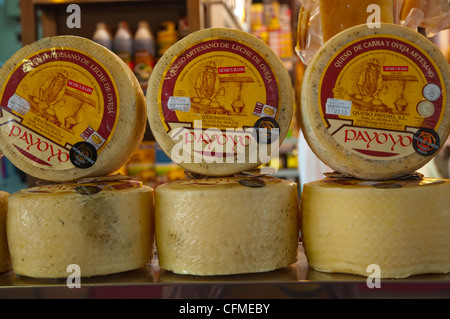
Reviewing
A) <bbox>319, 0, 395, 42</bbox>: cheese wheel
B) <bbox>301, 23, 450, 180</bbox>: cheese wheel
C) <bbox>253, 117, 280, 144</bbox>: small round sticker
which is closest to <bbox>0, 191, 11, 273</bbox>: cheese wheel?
<bbox>253, 117, 280, 144</bbox>: small round sticker

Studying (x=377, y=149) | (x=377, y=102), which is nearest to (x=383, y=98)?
(x=377, y=102)

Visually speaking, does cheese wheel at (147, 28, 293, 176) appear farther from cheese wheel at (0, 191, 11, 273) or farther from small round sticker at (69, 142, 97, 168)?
cheese wheel at (0, 191, 11, 273)

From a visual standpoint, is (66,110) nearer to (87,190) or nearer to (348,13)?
(87,190)

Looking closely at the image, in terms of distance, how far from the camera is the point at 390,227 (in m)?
0.97

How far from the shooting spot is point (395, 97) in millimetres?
1047

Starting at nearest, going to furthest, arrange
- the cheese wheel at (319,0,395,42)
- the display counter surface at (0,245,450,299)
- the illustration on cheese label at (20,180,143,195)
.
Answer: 1. the display counter surface at (0,245,450,299)
2. the illustration on cheese label at (20,180,143,195)
3. the cheese wheel at (319,0,395,42)

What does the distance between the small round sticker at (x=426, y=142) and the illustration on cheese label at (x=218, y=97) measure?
1.04ft

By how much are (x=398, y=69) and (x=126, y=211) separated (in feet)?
2.34

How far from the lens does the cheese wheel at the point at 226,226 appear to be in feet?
3.27

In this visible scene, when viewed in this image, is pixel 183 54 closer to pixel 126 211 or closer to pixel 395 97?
pixel 126 211

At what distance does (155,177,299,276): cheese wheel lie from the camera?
3.27 ft

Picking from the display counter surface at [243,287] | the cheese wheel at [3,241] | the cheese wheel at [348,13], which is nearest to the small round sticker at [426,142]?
the display counter surface at [243,287]

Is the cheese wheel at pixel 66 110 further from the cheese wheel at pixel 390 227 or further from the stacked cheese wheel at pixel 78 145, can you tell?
the cheese wheel at pixel 390 227

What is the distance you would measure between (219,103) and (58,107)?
39 centimetres
